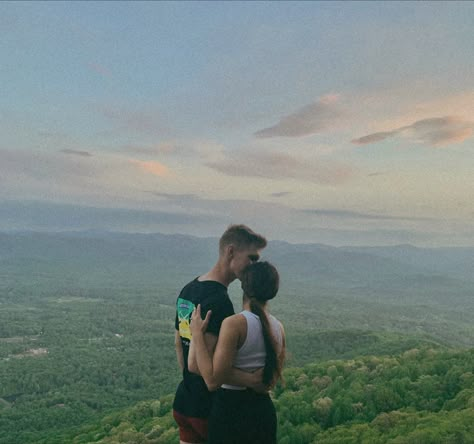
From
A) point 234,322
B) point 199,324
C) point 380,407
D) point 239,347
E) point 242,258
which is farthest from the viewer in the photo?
point 380,407

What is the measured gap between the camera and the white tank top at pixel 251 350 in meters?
4.72

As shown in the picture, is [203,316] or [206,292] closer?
[203,316]

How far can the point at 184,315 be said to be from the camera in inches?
220

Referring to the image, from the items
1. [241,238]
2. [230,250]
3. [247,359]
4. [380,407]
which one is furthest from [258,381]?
[380,407]

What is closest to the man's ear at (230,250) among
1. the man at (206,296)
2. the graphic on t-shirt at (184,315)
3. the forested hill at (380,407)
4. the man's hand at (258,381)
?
the man at (206,296)

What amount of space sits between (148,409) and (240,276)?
35.2 m

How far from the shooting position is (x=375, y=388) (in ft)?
57.7

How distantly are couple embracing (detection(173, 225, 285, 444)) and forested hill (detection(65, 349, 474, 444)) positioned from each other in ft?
24.9

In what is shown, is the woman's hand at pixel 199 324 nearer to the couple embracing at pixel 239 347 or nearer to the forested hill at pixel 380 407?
the couple embracing at pixel 239 347

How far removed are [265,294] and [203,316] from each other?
2.42ft

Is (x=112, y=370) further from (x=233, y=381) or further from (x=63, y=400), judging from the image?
(x=233, y=381)

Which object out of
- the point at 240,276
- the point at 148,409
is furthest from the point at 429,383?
the point at 148,409

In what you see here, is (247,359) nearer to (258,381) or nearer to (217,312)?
(258,381)

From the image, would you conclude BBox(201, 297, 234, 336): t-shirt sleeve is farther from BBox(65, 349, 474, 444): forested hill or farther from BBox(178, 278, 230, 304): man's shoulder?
BBox(65, 349, 474, 444): forested hill
